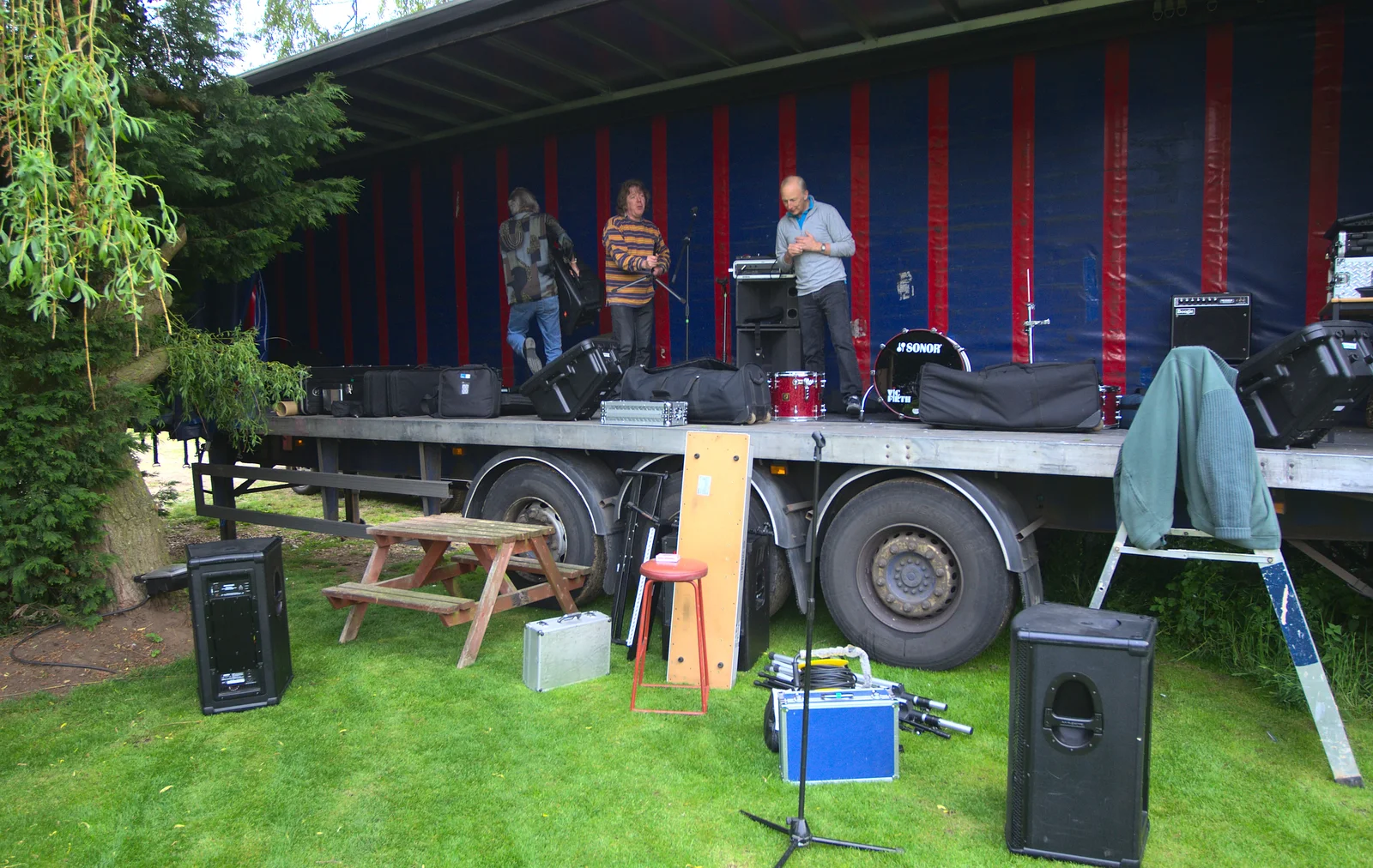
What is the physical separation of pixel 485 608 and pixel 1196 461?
3222mm

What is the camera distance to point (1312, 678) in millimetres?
3107

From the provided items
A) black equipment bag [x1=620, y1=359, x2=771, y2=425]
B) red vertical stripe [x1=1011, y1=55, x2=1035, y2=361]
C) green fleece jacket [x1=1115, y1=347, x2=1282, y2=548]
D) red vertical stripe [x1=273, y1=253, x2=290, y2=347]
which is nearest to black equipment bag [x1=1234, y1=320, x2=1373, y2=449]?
green fleece jacket [x1=1115, y1=347, x2=1282, y2=548]

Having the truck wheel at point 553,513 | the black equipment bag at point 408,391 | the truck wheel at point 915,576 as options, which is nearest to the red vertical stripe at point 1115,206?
the truck wheel at point 915,576

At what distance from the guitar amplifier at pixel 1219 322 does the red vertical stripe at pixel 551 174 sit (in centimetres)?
508

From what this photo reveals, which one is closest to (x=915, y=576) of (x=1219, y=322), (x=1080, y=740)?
(x=1080, y=740)

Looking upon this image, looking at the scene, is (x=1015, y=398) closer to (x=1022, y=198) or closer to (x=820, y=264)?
(x=820, y=264)

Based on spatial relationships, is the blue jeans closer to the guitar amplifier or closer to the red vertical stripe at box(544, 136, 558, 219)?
the red vertical stripe at box(544, 136, 558, 219)

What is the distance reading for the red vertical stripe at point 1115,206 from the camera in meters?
5.76

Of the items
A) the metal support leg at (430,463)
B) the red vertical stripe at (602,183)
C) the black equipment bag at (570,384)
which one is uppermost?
the red vertical stripe at (602,183)

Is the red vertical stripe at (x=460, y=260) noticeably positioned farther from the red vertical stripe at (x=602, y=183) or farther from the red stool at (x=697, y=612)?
the red stool at (x=697, y=612)

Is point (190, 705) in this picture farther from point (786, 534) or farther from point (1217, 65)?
point (1217, 65)

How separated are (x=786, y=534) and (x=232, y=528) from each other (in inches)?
212

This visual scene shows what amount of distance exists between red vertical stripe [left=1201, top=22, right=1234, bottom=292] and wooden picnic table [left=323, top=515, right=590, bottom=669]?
4.27m

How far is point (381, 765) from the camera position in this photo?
339cm
